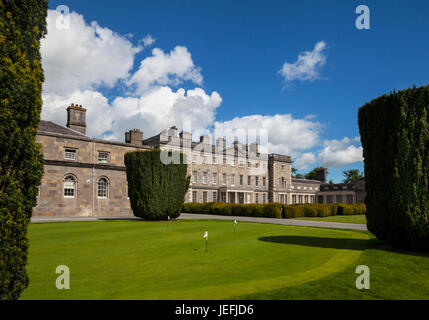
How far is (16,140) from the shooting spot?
486 cm

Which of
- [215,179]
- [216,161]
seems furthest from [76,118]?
[215,179]

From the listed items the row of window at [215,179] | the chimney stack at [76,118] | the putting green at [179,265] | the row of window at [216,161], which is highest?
the chimney stack at [76,118]

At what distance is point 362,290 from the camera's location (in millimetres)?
5480

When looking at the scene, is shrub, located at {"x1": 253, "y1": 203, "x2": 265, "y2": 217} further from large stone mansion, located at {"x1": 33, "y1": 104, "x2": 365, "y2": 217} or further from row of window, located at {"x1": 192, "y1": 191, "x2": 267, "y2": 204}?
row of window, located at {"x1": 192, "y1": 191, "x2": 267, "y2": 204}

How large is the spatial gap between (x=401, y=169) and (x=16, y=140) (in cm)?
1061

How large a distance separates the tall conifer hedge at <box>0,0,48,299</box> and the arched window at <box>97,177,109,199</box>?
2718 centimetres

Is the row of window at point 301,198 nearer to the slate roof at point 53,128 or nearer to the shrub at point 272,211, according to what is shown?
the shrub at point 272,211

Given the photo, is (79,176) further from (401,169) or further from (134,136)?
(401,169)

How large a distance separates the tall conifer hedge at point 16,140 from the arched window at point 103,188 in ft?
89.2

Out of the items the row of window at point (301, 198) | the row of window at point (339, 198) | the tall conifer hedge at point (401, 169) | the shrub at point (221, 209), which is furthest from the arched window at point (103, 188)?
the row of window at point (339, 198)

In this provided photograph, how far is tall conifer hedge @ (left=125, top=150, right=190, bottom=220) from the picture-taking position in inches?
920

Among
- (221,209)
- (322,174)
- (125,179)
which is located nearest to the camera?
(125,179)

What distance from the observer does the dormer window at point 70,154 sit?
28.9m

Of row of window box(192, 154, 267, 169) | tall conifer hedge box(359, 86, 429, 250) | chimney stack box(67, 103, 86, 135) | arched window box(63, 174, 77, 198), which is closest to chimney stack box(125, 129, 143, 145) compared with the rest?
chimney stack box(67, 103, 86, 135)
